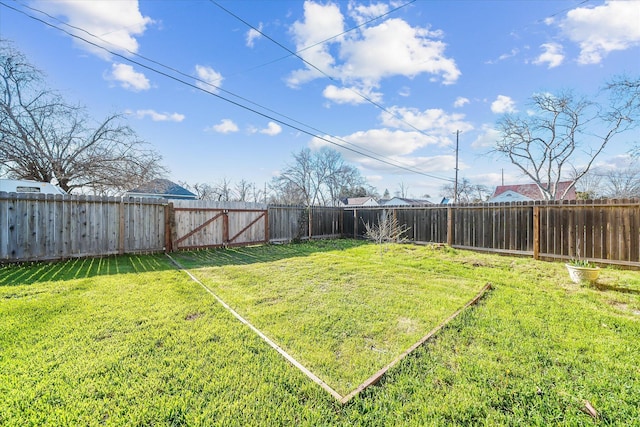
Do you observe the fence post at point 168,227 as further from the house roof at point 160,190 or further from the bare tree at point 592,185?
the bare tree at point 592,185

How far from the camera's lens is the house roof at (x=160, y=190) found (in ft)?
42.6

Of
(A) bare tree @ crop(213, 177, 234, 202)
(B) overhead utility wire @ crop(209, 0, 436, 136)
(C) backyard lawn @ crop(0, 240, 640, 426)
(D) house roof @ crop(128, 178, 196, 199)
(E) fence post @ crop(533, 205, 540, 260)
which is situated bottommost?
(C) backyard lawn @ crop(0, 240, 640, 426)

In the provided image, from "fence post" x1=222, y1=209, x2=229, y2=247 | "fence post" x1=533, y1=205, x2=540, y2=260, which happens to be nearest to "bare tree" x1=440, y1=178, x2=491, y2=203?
"fence post" x1=533, y1=205, x2=540, y2=260

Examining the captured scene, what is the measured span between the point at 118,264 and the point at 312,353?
18.5 ft

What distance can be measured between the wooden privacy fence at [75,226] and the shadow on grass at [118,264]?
29cm

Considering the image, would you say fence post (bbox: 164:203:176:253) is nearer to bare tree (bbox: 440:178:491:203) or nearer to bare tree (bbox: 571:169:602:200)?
bare tree (bbox: 571:169:602:200)

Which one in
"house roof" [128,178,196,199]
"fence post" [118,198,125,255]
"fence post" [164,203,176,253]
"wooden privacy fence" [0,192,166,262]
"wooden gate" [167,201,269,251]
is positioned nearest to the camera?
"wooden privacy fence" [0,192,166,262]

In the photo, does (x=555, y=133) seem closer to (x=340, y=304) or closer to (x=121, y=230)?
(x=340, y=304)

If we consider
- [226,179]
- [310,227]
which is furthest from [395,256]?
[226,179]

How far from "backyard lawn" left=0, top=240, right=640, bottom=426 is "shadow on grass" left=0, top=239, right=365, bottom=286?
0.57ft

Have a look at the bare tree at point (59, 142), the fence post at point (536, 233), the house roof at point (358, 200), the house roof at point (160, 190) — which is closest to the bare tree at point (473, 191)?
the house roof at point (358, 200)

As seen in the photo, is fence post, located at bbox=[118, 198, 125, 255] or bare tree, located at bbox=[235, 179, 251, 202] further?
bare tree, located at bbox=[235, 179, 251, 202]

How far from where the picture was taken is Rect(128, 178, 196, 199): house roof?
42.6 ft

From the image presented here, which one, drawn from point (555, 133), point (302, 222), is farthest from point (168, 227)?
point (555, 133)
